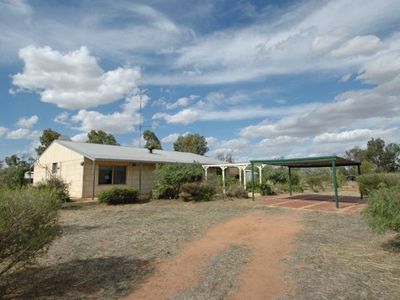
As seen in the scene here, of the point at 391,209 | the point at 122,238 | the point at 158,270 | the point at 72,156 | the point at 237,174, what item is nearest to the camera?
the point at 158,270

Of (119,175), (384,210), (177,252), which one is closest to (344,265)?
(384,210)

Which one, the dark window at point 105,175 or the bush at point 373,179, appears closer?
the bush at point 373,179

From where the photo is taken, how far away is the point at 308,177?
1110 inches

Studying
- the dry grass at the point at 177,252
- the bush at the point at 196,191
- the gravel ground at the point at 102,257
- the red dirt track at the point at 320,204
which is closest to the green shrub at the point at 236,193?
the bush at the point at 196,191

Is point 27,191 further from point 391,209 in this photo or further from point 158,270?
point 391,209

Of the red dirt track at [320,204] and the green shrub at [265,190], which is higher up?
the green shrub at [265,190]

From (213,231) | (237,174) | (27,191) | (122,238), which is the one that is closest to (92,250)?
(122,238)

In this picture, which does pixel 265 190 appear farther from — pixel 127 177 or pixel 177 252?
pixel 177 252

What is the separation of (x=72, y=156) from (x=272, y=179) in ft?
55.1

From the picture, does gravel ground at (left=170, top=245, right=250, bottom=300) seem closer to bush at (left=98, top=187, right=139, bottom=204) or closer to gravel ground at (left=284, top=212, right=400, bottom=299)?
gravel ground at (left=284, top=212, right=400, bottom=299)

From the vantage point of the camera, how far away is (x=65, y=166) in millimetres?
20203

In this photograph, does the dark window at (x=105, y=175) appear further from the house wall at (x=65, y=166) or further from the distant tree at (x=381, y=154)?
the distant tree at (x=381, y=154)

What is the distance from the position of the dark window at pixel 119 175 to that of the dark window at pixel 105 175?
16.3 inches

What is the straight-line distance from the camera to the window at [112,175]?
762 inches
